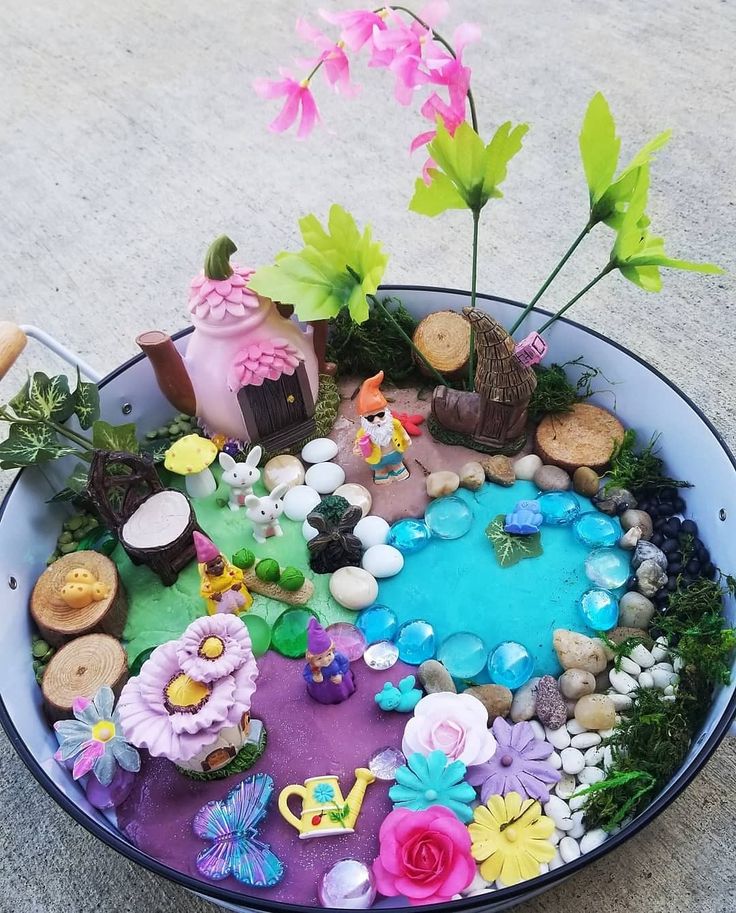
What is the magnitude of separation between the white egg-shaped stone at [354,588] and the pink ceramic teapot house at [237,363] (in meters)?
0.26

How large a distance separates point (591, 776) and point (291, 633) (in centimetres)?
42

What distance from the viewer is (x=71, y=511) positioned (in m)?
1.29

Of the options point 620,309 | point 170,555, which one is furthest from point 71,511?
point 620,309

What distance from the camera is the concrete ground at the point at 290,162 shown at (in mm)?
1830

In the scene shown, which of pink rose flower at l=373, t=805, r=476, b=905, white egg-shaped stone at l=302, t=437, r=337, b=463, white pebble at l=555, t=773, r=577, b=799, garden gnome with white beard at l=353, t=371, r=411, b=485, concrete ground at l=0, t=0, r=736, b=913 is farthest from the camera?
concrete ground at l=0, t=0, r=736, b=913

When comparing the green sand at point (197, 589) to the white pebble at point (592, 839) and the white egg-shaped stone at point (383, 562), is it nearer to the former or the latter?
the white egg-shaped stone at point (383, 562)

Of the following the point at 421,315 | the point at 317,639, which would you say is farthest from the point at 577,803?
the point at 421,315

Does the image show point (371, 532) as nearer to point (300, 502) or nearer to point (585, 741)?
point (300, 502)

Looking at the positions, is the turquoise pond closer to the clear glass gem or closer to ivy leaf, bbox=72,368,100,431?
the clear glass gem

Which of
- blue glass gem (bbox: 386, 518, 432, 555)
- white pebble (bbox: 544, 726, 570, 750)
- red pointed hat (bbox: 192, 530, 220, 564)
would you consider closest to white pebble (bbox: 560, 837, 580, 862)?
white pebble (bbox: 544, 726, 570, 750)

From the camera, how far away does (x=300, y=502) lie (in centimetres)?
129

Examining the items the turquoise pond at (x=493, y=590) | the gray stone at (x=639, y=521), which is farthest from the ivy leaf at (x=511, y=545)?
the gray stone at (x=639, y=521)

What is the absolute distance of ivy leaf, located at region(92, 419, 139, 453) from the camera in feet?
3.98

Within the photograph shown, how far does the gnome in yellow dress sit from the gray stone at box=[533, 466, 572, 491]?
18.7 inches
